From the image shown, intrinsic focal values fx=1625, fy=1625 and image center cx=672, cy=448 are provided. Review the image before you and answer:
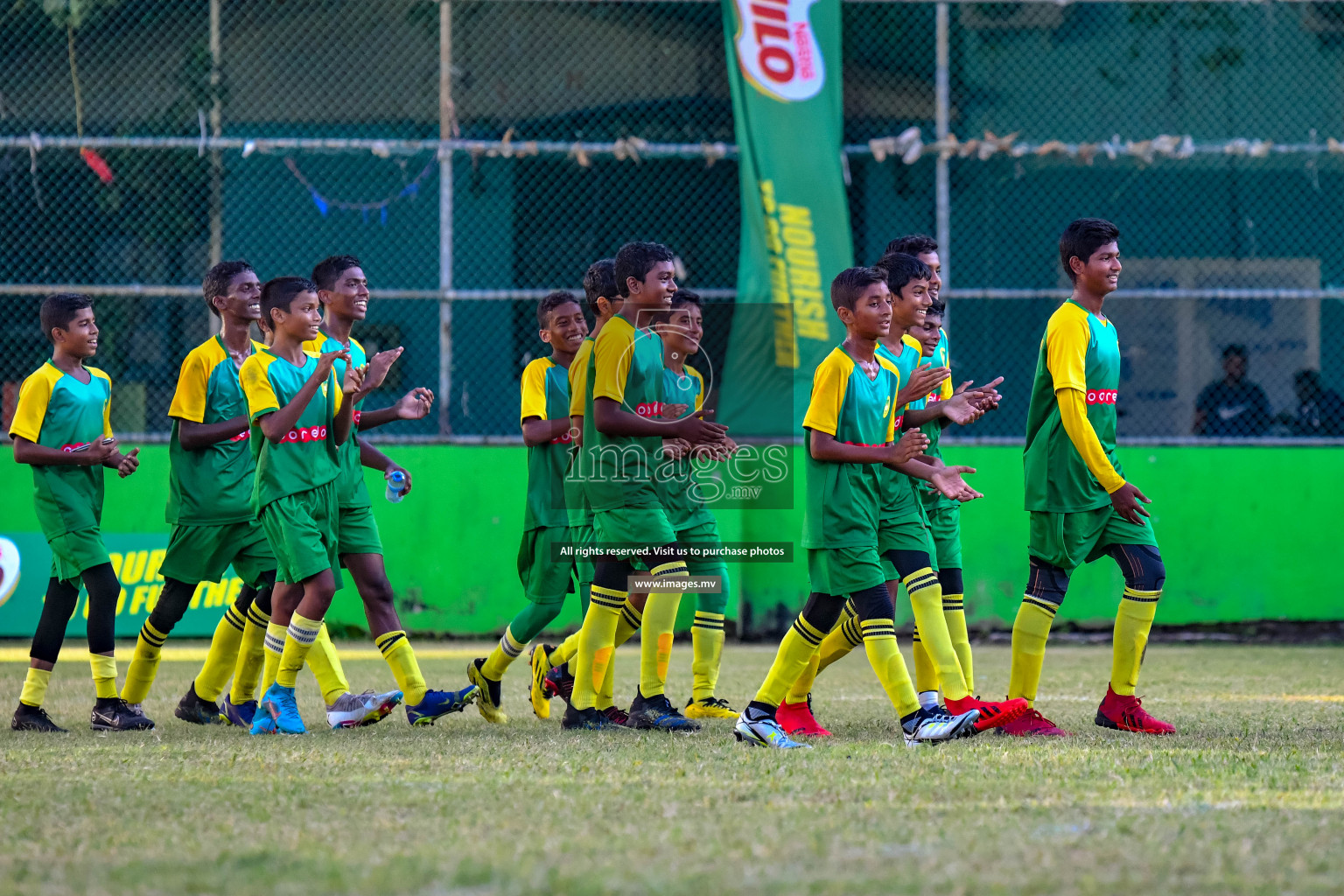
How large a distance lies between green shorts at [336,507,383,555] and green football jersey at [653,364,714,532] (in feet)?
3.97

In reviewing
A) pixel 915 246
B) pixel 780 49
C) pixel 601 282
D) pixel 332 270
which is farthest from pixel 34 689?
pixel 780 49

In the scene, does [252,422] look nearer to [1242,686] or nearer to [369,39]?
[1242,686]

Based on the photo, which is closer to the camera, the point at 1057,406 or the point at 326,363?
the point at 326,363

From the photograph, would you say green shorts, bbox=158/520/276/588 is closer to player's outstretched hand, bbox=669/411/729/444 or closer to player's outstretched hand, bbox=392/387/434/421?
player's outstretched hand, bbox=392/387/434/421

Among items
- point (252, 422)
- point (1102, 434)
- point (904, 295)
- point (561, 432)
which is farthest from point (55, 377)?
point (1102, 434)

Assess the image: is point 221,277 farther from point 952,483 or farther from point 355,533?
point 952,483

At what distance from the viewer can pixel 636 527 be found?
634cm

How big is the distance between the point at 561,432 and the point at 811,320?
17.0ft

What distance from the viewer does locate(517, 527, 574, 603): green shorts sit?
721 centimetres

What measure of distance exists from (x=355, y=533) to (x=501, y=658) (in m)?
0.86

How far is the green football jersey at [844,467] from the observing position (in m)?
5.97

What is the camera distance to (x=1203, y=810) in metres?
4.29

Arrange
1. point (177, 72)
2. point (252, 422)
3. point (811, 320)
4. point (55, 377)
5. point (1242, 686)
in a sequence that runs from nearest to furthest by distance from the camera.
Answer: point (252, 422) < point (55, 377) < point (1242, 686) < point (811, 320) < point (177, 72)

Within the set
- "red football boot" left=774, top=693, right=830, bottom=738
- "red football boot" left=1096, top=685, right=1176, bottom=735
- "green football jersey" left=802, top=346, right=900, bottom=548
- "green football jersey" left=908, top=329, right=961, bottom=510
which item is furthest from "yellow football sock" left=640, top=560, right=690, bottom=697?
"red football boot" left=1096, top=685, right=1176, bottom=735
